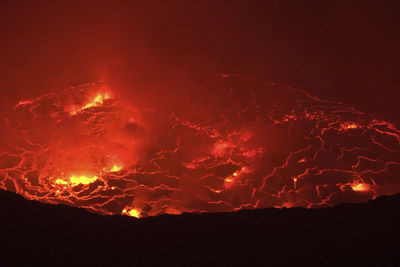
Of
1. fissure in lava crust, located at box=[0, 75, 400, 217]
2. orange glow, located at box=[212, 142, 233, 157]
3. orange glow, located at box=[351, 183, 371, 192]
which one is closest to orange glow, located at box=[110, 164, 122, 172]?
fissure in lava crust, located at box=[0, 75, 400, 217]

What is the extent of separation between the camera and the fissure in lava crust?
547cm

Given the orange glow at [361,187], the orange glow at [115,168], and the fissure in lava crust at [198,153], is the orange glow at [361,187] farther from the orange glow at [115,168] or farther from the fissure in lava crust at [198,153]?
the orange glow at [115,168]

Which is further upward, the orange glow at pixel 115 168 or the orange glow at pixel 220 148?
the orange glow at pixel 220 148

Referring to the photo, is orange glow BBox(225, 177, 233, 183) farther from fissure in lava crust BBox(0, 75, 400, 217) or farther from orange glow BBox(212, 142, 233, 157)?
orange glow BBox(212, 142, 233, 157)

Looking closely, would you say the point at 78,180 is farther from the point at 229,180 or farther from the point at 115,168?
the point at 229,180

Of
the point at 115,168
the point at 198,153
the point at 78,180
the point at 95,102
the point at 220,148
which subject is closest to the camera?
the point at 78,180

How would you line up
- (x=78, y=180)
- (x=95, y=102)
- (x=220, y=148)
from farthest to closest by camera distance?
(x=95, y=102) → (x=220, y=148) → (x=78, y=180)

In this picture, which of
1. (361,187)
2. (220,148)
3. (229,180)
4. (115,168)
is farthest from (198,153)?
(361,187)

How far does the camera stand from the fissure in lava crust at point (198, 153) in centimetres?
547

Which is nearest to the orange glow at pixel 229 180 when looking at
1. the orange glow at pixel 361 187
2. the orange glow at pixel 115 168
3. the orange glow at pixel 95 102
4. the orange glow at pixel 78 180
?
the orange glow at pixel 115 168

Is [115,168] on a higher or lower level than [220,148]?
lower

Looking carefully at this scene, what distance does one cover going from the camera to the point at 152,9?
1005 cm

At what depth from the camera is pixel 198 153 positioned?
20.2ft

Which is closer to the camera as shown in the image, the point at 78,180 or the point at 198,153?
the point at 78,180
